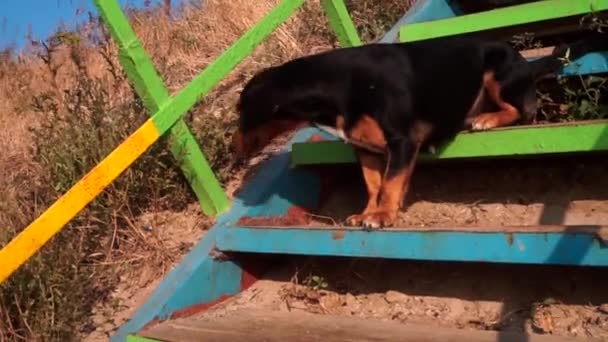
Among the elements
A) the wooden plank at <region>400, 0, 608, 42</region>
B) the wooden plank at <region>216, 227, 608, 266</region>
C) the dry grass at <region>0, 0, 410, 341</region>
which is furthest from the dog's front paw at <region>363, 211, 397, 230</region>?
the wooden plank at <region>400, 0, 608, 42</region>

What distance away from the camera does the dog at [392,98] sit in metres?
3.16

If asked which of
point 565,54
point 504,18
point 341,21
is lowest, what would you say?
point 565,54

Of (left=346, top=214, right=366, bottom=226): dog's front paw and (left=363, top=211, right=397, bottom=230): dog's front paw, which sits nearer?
(left=363, top=211, right=397, bottom=230): dog's front paw

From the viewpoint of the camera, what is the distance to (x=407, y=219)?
3.39m

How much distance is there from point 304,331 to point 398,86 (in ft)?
3.93

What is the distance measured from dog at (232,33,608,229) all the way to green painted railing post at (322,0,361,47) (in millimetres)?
955

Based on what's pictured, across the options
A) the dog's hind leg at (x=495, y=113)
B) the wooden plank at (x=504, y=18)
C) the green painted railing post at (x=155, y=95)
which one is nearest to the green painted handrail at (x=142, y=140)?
the green painted railing post at (x=155, y=95)

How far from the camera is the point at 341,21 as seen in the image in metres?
4.42

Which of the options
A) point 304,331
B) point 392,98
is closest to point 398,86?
point 392,98

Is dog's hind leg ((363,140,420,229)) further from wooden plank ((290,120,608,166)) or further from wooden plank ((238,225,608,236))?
wooden plank ((238,225,608,236))

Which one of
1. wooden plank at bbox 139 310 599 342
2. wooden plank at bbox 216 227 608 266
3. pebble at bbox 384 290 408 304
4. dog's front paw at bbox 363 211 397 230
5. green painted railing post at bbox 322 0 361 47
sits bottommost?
wooden plank at bbox 139 310 599 342

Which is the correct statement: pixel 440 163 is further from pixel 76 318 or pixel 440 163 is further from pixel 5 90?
pixel 5 90

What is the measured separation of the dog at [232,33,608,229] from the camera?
3164 millimetres

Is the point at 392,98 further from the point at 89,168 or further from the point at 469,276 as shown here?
the point at 89,168
